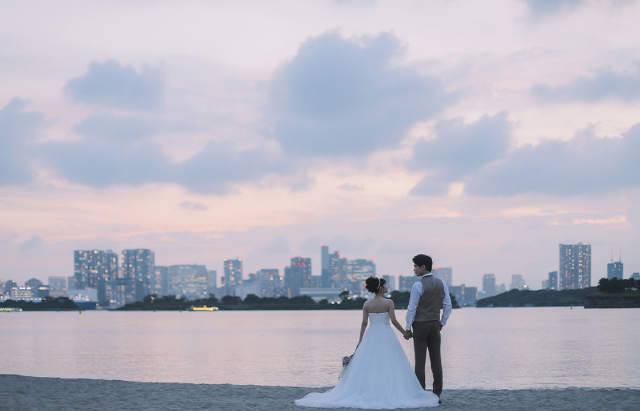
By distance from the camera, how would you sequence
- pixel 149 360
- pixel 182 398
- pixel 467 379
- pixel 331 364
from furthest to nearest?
pixel 149 360
pixel 331 364
pixel 467 379
pixel 182 398

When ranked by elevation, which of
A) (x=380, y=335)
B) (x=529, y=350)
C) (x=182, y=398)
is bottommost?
(x=529, y=350)

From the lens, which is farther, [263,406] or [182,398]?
[182,398]

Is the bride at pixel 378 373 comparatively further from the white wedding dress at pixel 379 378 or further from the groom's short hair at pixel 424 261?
the groom's short hair at pixel 424 261

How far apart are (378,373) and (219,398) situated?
6.38 meters

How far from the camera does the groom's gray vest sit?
15211 millimetres

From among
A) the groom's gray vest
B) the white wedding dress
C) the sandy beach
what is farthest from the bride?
the sandy beach

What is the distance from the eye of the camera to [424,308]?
15.4 meters

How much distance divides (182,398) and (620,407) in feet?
39.7

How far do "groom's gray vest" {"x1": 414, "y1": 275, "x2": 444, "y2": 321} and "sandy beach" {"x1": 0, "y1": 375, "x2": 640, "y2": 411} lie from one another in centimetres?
234

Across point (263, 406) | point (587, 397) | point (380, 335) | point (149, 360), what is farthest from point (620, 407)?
point (149, 360)

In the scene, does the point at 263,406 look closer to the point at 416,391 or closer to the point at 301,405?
the point at 301,405

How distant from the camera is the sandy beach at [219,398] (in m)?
16.7

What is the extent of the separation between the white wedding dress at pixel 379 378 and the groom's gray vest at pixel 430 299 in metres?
0.98

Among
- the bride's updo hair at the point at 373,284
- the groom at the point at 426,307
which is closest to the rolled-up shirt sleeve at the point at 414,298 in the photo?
the groom at the point at 426,307
